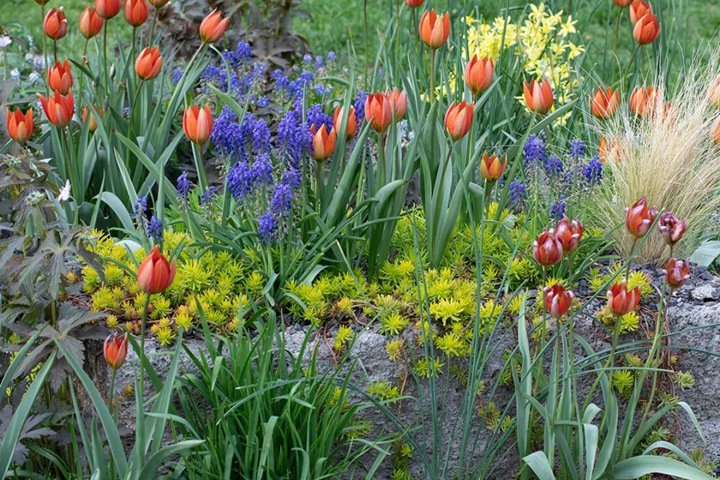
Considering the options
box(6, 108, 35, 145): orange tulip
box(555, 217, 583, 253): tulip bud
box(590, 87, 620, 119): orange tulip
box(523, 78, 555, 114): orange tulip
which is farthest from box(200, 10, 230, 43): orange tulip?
box(555, 217, 583, 253): tulip bud

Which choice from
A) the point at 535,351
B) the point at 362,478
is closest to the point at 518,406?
the point at 535,351

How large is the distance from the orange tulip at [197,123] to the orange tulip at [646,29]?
180 cm

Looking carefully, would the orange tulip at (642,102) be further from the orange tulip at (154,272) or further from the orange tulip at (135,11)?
the orange tulip at (154,272)

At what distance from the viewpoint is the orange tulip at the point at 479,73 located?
113 inches

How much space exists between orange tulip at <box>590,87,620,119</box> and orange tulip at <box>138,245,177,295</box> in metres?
2.00

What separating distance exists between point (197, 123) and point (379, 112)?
0.53m

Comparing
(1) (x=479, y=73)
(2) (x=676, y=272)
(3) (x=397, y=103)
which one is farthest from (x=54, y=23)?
(2) (x=676, y=272)

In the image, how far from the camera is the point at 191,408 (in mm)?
2662

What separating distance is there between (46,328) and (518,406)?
1245 mm

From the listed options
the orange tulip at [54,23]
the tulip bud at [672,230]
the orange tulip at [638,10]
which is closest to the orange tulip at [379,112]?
the tulip bud at [672,230]

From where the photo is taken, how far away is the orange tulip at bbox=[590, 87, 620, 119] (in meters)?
3.49

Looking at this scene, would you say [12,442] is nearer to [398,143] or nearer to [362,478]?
[362,478]

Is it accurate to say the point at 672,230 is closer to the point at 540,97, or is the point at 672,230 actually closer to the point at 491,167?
the point at 491,167

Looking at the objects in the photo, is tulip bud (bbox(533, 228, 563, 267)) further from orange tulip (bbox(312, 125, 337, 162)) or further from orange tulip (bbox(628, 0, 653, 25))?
orange tulip (bbox(628, 0, 653, 25))
